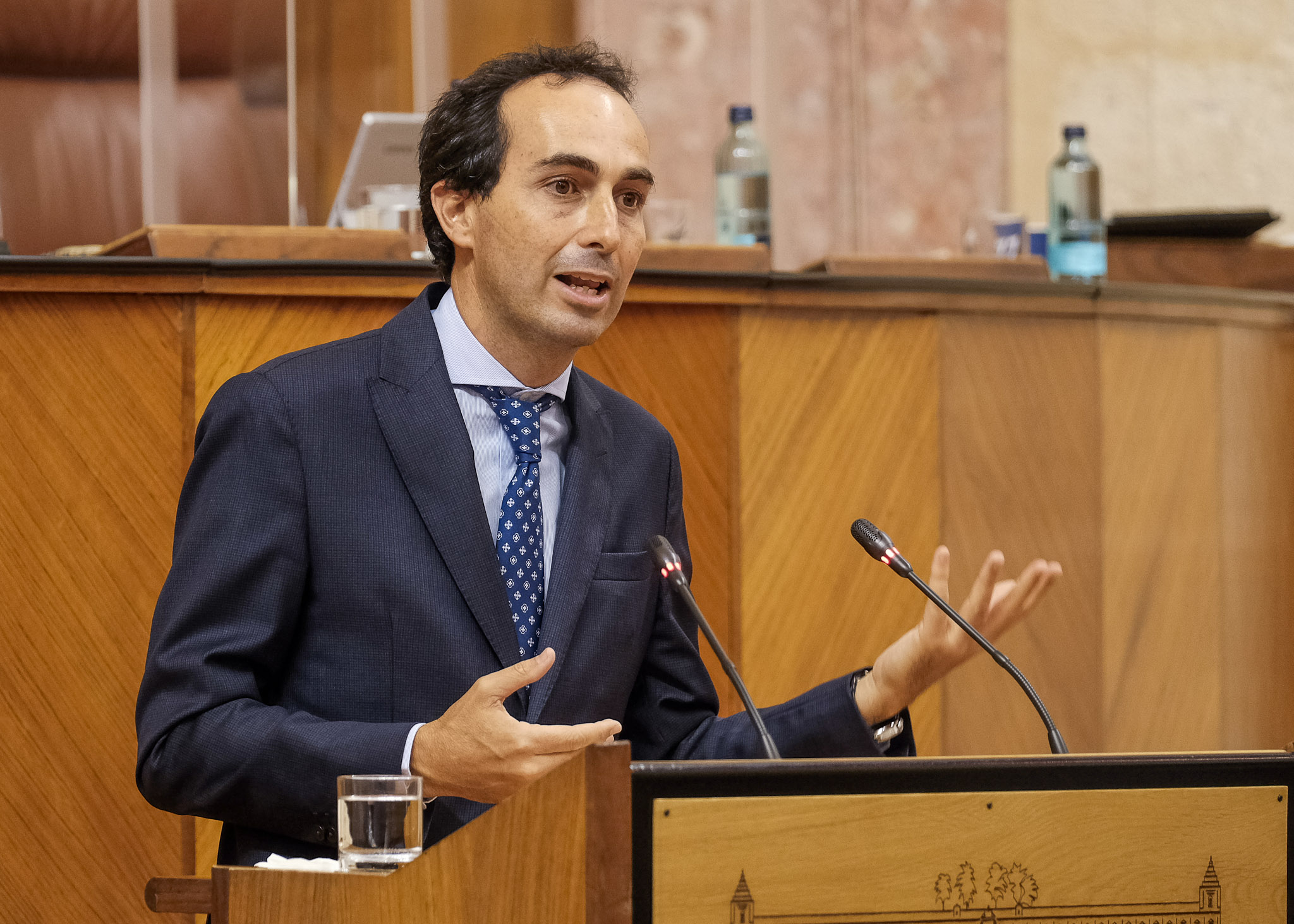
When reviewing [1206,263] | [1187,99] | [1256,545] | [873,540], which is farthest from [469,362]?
[1187,99]

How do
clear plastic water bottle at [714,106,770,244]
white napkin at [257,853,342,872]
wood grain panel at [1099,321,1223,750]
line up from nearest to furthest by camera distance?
1. white napkin at [257,853,342,872]
2. wood grain panel at [1099,321,1223,750]
3. clear plastic water bottle at [714,106,770,244]

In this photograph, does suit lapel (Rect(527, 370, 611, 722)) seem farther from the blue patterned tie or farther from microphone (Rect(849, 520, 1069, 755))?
microphone (Rect(849, 520, 1069, 755))

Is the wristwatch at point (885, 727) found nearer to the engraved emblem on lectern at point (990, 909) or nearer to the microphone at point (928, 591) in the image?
the microphone at point (928, 591)

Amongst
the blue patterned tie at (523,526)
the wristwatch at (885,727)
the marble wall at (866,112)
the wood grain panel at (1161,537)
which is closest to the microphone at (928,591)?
the wristwatch at (885,727)

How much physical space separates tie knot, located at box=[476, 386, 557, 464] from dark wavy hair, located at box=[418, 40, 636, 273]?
221 millimetres

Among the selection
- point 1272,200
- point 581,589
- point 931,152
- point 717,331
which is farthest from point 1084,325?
point 1272,200

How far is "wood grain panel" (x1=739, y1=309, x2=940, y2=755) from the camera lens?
2.72 metres

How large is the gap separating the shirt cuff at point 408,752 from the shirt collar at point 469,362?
53cm

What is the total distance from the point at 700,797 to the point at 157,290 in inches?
63.0

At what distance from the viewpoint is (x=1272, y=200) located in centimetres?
539

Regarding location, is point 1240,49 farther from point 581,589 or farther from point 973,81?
point 581,589

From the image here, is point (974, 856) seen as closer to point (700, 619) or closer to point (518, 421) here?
point (700, 619)

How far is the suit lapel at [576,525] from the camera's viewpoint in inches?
68.0

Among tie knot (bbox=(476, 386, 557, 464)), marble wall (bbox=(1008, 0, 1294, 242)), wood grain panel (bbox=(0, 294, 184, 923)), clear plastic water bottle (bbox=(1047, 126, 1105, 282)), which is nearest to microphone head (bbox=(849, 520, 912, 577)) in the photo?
tie knot (bbox=(476, 386, 557, 464))
